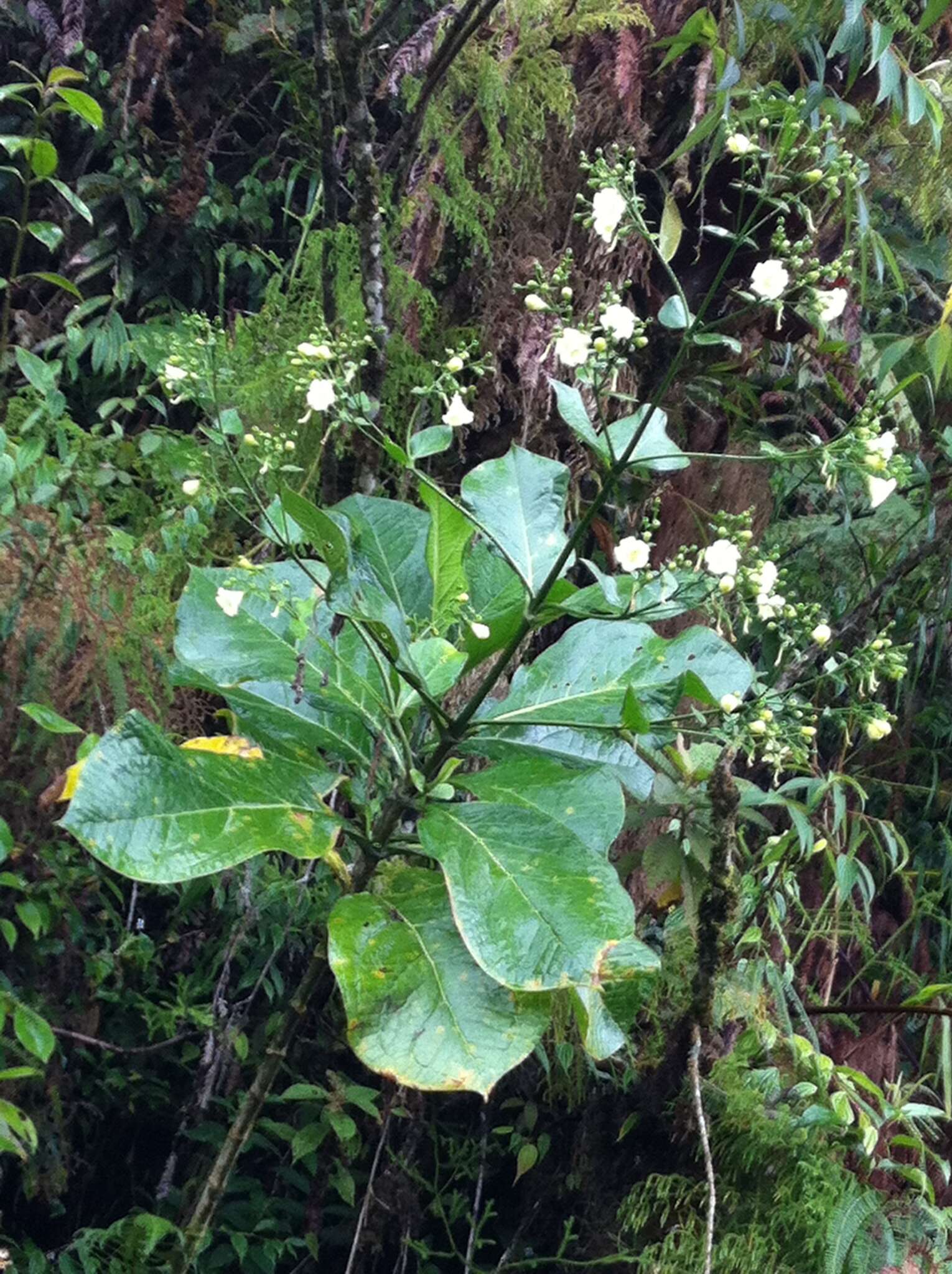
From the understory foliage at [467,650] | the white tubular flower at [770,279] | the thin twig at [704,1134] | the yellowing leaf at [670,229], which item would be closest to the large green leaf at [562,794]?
the understory foliage at [467,650]

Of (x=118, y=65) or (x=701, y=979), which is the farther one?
(x=118, y=65)

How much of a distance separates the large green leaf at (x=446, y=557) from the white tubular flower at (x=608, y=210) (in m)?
0.29

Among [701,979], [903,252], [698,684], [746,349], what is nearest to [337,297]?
[746,349]

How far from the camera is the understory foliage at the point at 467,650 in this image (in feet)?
3.15

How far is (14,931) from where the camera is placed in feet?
3.71

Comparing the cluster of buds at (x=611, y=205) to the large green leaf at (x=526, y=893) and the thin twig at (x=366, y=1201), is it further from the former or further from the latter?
the thin twig at (x=366, y=1201)

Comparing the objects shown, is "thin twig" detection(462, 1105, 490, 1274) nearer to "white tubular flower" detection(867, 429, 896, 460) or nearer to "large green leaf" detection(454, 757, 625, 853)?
"large green leaf" detection(454, 757, 625, 853)

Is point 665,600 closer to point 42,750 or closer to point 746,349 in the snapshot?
point 42,750

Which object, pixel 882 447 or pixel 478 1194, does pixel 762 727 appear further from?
pixel 478 1194

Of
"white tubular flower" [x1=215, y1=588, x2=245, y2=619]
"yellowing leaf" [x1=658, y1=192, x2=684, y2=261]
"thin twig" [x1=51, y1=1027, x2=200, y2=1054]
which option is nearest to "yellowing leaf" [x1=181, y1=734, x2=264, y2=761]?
"white tubular flower" [x1=215, y1=588, x2=245, y2=619]

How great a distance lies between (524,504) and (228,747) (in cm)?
39

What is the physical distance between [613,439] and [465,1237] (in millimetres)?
1090

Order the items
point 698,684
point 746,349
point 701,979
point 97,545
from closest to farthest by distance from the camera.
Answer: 1. point 698,684
2. point 701,979
3. point 97,545
4. point 746,349

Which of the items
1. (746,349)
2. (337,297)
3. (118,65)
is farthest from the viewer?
(118,65)
